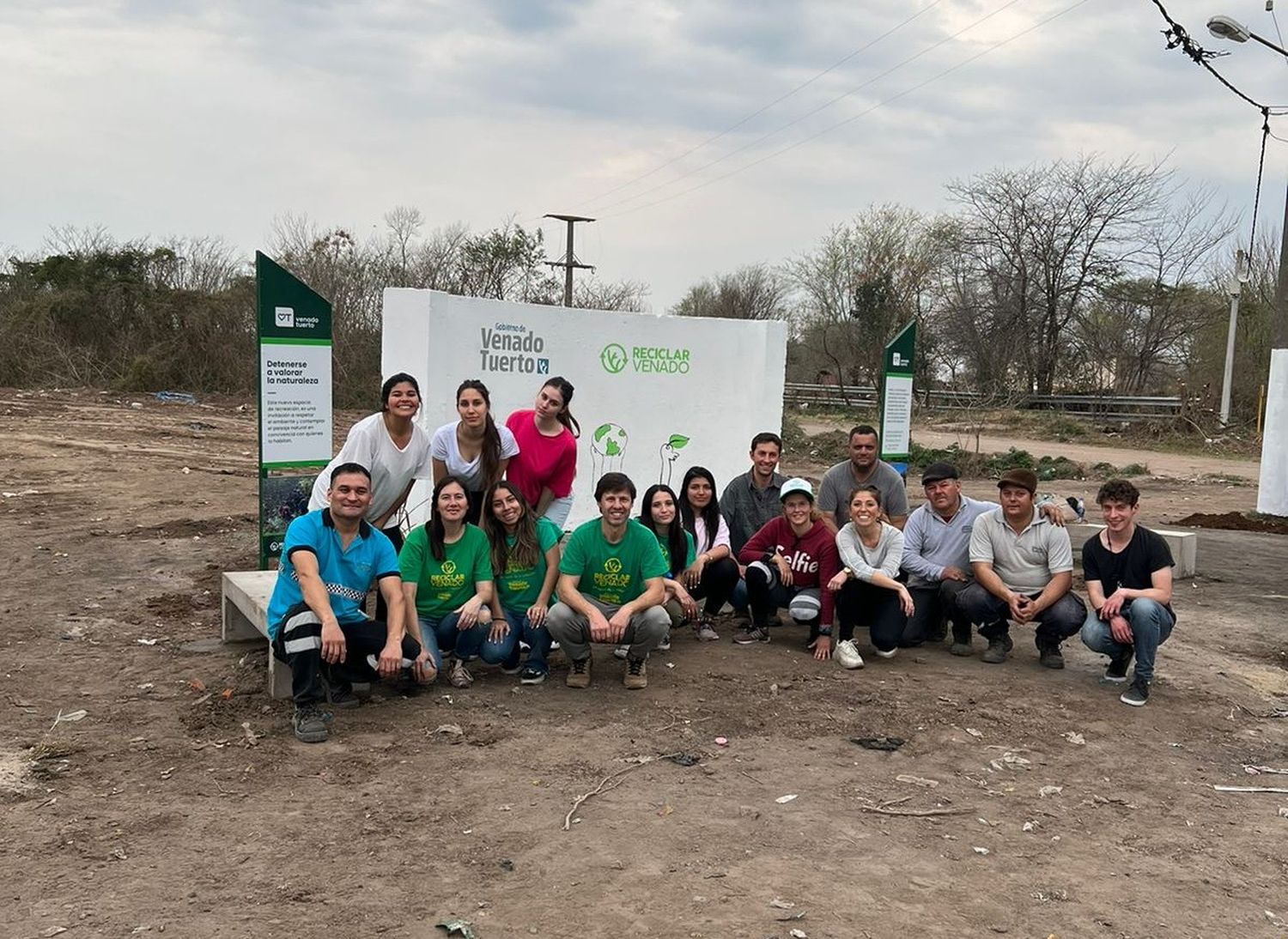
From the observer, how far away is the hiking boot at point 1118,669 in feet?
19.2

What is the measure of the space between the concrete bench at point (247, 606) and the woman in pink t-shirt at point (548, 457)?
1516 mm

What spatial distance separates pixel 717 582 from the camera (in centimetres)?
671

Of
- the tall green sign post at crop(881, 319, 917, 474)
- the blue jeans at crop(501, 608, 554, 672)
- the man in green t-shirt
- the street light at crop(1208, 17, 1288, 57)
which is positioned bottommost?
the blue jeans at crop(501, 608, 554, 672)

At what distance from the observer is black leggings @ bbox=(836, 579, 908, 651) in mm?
6148

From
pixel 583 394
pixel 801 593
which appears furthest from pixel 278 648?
pixel 583 394

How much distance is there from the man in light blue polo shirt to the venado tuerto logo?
4583 millimetres

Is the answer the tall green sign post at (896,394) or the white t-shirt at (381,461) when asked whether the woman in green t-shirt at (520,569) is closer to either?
the white t-shirt at (381,461)

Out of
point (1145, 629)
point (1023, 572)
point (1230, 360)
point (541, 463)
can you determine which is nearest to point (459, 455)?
point (541, 463)

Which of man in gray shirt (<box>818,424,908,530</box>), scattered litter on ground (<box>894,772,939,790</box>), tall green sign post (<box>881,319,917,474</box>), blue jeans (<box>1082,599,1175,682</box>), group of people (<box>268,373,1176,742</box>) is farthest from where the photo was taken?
tall green sign post (<box>881,319,917,474</box>)

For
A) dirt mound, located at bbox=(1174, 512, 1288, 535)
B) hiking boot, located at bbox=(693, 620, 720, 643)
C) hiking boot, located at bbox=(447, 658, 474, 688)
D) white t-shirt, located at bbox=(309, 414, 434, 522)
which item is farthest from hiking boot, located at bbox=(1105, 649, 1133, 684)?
dirt mound, located at bbox=(1174, 512, 1288, 535)

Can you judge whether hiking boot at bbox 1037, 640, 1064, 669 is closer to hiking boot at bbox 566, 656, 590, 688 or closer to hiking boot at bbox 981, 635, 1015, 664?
hiking boot at bbox 981, 635, 1015, 664

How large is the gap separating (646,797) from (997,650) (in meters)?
2.99

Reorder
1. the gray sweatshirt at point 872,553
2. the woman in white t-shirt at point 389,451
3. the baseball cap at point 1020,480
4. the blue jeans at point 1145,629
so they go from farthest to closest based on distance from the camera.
A: the gray sweatshirt at point 872,553
the baseball cap at point 1020,480
the woman in white t-shirt at point 389,451
the blue jeans at point 1145,629

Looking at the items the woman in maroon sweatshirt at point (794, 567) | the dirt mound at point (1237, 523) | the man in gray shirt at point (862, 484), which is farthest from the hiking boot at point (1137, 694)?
the dirt mound at point (1237, 523)
